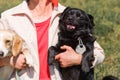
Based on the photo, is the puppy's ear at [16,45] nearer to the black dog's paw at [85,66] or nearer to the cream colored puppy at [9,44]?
the cream colored puppy at [9,44]

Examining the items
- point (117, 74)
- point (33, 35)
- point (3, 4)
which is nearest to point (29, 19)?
point (33, 35)

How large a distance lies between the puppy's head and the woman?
0.39 feet

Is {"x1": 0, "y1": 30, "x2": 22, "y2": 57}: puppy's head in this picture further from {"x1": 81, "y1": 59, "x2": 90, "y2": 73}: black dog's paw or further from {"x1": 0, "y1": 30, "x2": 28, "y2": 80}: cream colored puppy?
{"x1": 81, "y1": 59, "x2": 90, "y2": 73}: black dog's paw

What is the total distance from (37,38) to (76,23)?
0.37m

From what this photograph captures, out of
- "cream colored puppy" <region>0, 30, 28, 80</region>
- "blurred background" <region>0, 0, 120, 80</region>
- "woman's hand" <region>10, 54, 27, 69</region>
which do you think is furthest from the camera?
"blurred background" <region>0, 0, 120, 80</region>

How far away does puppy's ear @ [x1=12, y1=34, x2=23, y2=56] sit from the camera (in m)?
3.77

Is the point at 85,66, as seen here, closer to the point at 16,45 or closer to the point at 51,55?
the point at 51,55

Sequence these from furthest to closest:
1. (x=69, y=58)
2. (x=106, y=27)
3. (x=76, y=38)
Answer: (x=106, y=27) < (x=76, y=38) < (x=69, y=58)

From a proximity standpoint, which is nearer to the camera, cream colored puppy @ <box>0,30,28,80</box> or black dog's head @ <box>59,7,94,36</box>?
cream colored puppy @ <box>0,30,28,80</box>

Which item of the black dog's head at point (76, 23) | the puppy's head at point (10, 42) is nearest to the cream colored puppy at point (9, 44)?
the puppy's head at point (10, 42)

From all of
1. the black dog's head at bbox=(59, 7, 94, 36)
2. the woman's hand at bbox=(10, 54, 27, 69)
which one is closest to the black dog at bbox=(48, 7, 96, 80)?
the black dog's head at bbox=(59, 7, 94, 36)

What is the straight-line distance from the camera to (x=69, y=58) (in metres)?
3.95

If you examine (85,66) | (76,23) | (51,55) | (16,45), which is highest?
(76,23)

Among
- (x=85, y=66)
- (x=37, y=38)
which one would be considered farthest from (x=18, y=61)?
(x=85, y=66)
